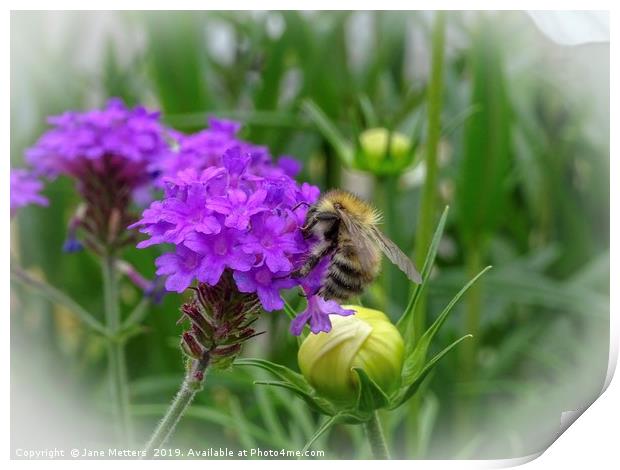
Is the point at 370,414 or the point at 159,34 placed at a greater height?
the point at 159,34

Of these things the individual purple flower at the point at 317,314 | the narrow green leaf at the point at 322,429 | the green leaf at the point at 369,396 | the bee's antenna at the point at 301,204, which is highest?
the bee's antenna at the point at 301,204

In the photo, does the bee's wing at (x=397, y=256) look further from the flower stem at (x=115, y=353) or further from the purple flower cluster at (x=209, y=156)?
the flower stem at (x=115, y=353)

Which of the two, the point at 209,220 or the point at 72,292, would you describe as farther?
the point at 72,292

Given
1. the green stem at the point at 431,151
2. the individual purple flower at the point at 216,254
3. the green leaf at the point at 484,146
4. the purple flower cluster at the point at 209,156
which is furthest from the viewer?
the green leaf at the point at 484,146

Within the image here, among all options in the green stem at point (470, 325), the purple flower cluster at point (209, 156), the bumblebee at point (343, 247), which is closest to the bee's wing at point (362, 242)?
the bumblebee at point (343, 247)
